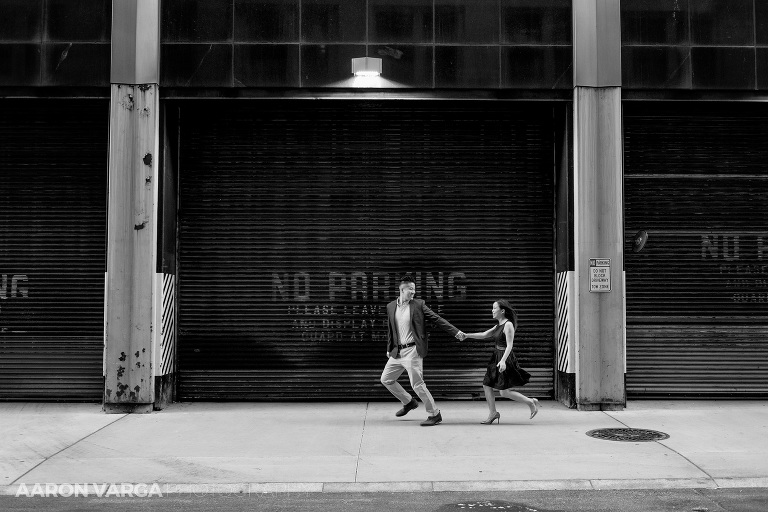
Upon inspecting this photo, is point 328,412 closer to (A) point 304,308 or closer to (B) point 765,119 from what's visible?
(A) point 304,308

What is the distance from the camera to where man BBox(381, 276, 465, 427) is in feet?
34.0

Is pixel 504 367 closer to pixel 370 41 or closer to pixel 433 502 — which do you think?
pixel 433 502

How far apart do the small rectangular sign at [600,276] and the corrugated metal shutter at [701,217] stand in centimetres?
108

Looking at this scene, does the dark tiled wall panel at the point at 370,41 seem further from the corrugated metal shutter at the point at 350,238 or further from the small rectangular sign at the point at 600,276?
the small rectangular sign at the point at 600,276

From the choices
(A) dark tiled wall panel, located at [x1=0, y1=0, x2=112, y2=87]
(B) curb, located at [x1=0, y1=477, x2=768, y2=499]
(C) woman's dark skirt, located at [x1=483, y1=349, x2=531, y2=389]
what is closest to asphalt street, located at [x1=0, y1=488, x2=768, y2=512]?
(B) curb, located at [x1=0, y1=477, x2=768, y2=499]

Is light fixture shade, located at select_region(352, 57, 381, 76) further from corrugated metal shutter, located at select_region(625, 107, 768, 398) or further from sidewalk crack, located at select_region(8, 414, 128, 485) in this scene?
sidewalk crack, located at select_region(8, 414, 128, 485)

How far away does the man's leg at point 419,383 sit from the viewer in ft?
33.8

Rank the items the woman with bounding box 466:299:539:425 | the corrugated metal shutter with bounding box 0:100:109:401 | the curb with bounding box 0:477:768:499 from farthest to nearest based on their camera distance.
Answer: the corrugated metal shutter with bounding box 0:100:109:401 → the woman with bounding box 466:299:539:425 → the curb with bounding box 0:477:768:499

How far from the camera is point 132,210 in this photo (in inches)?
449

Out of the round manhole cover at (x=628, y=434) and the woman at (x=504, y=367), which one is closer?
the round manhole cover at (x=628, y=434)

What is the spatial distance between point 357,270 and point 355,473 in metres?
5.17

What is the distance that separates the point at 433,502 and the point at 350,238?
6.25 metres

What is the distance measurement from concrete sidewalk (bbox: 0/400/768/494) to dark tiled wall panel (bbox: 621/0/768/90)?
4.80m

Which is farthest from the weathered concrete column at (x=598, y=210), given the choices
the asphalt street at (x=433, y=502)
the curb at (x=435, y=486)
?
the asphalt street at (x=433, y=502)
